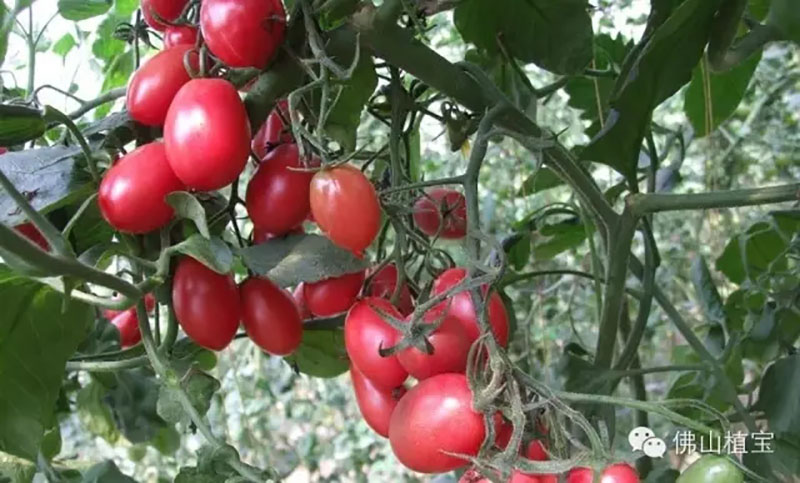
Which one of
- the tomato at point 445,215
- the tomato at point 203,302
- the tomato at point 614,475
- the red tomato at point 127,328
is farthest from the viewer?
the red tomato at point 127,328

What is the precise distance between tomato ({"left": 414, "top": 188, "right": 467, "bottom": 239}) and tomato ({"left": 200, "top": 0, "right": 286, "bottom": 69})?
150 millimetres

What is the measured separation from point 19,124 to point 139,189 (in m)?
0.06

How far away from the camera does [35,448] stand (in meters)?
0.45

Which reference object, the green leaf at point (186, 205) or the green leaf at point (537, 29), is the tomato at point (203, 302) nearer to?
the green leaf at point (186, 205)

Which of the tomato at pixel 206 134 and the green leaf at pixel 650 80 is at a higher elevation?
the green leaf at pixel 650 80

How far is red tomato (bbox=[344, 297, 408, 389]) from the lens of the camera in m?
0.37

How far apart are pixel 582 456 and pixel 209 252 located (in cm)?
16

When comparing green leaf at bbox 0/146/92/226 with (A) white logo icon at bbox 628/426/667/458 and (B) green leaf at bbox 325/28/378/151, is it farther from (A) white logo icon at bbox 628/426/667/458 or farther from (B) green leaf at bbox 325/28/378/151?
(A) white logo icon at bbox 628/426/667/458

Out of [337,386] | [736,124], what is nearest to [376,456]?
[337,386]

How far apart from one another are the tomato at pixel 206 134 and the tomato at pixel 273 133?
8cm

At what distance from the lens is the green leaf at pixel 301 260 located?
407 mm

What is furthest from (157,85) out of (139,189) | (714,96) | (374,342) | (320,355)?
(714,96)

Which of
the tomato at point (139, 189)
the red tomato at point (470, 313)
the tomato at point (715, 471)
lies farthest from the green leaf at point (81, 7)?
the tomato at point (715, 471)

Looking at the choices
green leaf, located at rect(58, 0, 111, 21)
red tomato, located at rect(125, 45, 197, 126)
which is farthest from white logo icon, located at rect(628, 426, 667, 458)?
green leaf, located at rect(58, 0, 111, 21)
